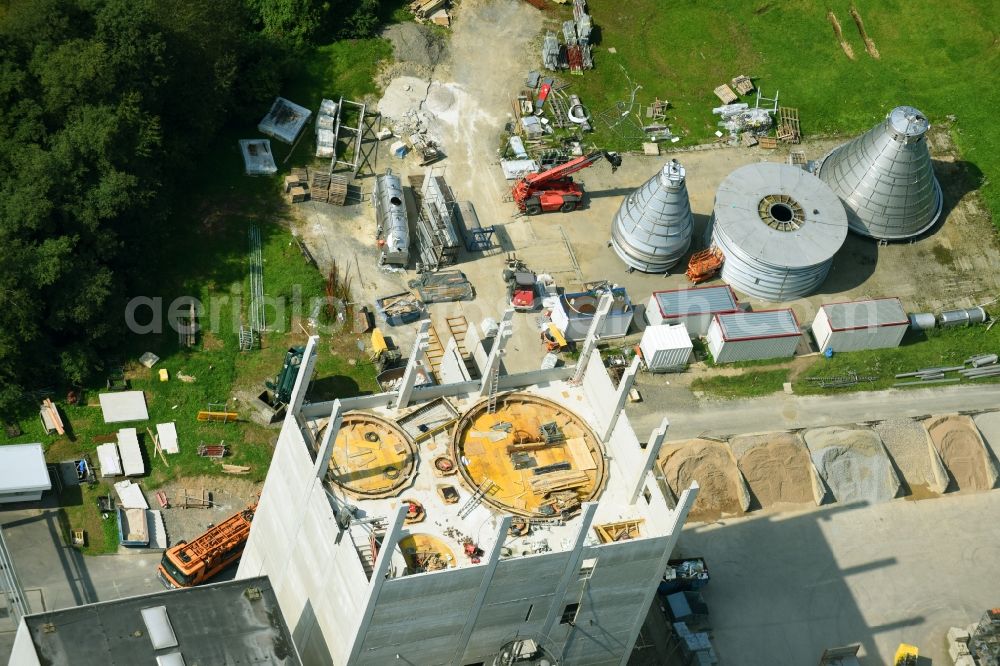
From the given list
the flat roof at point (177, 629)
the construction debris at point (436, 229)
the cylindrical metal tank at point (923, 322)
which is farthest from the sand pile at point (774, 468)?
the flat roof at point (177, 629)

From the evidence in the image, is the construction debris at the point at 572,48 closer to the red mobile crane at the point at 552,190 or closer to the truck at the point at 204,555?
the red mobile crane at the point at 552,190

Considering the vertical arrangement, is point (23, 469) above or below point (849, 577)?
below

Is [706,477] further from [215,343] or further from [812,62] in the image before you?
[812,62]

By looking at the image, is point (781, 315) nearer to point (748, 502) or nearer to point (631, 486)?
point (748, 502)

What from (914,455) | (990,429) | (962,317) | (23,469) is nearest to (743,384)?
(914,455)

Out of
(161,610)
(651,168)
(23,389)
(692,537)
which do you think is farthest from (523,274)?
(161,610)

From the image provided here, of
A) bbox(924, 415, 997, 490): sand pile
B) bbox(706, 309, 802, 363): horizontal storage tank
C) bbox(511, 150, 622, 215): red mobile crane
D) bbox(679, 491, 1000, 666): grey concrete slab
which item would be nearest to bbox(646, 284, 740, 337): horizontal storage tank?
bbox(706, 309, 802, 363): horizontal storage tank
